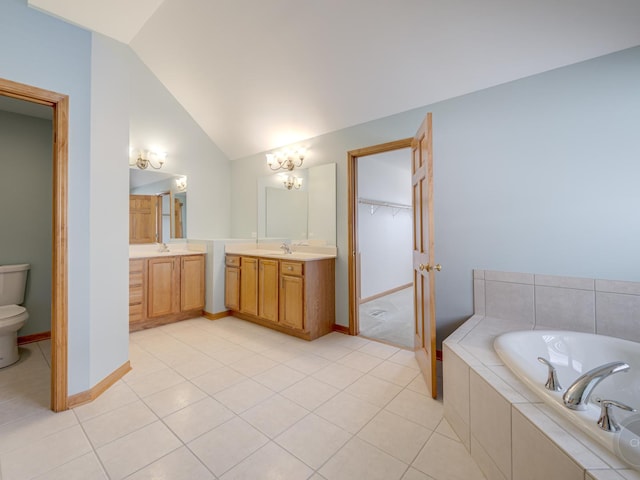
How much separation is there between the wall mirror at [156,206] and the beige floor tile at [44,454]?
2.46m

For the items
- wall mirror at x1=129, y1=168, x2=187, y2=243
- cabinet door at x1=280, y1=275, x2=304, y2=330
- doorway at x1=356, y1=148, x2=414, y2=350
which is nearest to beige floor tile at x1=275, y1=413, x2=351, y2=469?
cabinet door at x1=280, y1=275, x2=304, y2=330

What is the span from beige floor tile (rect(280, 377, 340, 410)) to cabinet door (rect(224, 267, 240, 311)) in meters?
1.76

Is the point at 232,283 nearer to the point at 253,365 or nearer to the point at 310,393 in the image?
the point at 253,365

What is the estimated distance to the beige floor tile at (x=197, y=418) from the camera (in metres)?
1.62

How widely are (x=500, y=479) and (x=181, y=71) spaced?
438 centimetres

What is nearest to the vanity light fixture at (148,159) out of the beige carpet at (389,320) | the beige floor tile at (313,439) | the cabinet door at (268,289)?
the cabinet door at (268,289)

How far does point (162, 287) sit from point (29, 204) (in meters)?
1.53

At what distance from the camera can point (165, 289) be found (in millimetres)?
3402

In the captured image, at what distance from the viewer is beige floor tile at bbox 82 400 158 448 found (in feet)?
5.18

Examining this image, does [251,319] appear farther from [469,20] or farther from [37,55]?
[469,20]

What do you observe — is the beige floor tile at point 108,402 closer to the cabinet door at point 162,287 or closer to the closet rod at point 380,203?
the cabinet door at point 162,287

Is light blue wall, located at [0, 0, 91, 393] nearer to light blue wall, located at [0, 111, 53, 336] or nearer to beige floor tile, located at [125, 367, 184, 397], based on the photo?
beige floor tile, located at [125, 367, 184, 397]

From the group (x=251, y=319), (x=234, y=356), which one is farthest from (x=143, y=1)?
(x=251, y=319)

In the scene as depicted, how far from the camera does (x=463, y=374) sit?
1580 millimetres
